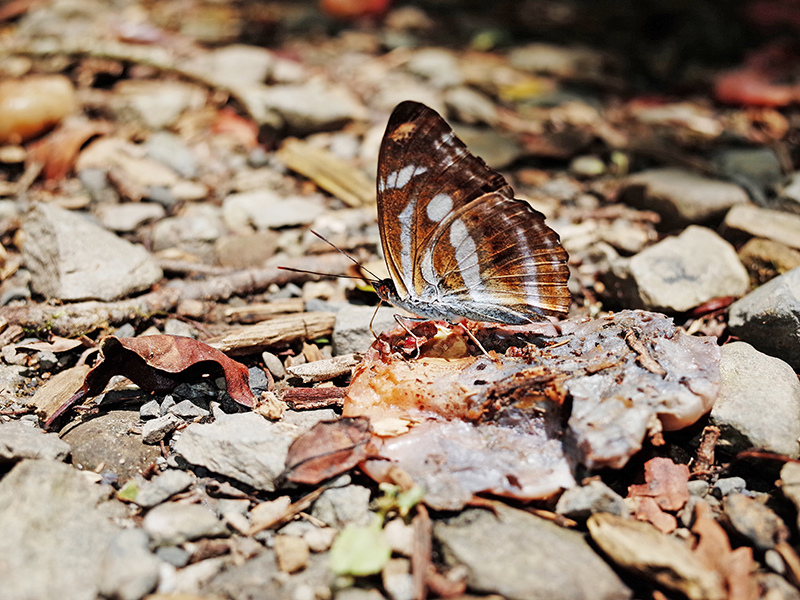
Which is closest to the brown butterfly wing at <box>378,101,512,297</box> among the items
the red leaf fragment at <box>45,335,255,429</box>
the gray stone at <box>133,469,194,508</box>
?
the red leaf fragment at <box>45,335,255,429</box>

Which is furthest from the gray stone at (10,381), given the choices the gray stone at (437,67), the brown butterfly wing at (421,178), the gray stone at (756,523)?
the gray stone at (437,67)

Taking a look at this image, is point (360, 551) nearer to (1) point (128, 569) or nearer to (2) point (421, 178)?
(1) point (128, 569)

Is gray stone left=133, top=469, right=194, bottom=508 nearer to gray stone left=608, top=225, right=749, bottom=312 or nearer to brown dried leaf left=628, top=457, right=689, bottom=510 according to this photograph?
brown dried leaf left=628, top=457, right=689, bottom=510

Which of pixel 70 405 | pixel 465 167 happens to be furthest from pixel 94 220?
pixel 465 167

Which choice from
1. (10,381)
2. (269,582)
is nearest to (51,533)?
(269,582)

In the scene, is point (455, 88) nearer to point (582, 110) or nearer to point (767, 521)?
point (582, 110)

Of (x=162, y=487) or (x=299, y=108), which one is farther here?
(x=299, y=108)

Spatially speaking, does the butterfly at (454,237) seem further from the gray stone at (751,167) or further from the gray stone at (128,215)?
the gray stone at (751,167)
